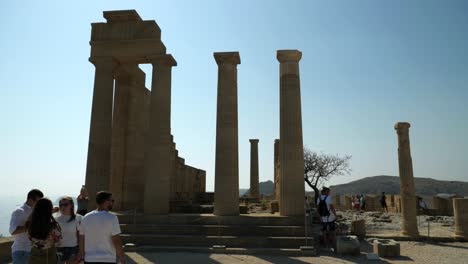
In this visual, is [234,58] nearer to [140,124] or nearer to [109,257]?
[140,124]

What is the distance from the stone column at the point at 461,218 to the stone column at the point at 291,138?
848 cm

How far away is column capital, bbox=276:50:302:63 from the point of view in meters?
18.4

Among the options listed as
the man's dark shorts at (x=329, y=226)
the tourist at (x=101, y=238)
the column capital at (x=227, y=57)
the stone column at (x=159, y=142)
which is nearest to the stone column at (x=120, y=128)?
the stone column at (x=159, y=142)

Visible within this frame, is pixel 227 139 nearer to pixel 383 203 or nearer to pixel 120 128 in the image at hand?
pixel 120 128

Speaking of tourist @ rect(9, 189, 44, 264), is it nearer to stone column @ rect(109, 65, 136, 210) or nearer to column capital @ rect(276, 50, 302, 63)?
column capital @ rect(276, 50, 302, 63)

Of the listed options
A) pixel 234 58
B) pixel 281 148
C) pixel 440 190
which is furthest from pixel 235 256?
pixel 440 190

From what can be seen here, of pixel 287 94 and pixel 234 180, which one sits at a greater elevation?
pixel 287 94

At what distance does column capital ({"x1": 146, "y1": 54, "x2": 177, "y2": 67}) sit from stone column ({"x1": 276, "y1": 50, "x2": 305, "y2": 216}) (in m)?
5.70

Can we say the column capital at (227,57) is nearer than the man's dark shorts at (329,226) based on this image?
No

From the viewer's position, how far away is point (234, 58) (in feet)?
62.0

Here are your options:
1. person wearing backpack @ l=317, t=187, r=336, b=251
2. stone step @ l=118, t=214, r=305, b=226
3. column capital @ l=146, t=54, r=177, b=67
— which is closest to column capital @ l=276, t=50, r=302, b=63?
column capital @ l=146, t=54, r=177, b=67

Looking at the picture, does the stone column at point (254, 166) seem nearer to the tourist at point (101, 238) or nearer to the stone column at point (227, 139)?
the stone column at point (227, 139)

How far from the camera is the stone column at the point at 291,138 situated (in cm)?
1720

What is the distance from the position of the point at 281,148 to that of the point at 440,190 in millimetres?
119685
